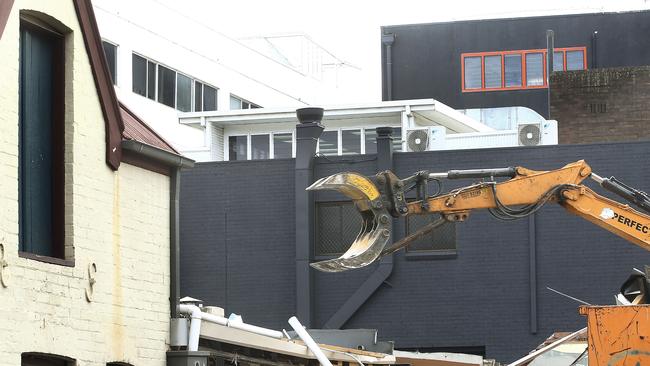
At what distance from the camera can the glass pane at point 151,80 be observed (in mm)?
50469

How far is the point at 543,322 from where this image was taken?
32.1 metres

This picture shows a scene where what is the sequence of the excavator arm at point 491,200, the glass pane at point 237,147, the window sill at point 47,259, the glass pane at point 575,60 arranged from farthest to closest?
the glass pane at point 575,60 → the glass pane at point 237,147 → the excavator arm at point 491,200 → the window sill at point 47,259

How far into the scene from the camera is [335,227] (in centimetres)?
3294

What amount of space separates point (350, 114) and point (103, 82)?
19997 mm

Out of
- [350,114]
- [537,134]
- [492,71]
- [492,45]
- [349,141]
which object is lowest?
[537,134]

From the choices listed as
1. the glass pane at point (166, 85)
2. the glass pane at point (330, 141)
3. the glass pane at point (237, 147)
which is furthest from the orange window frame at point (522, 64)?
the glass pane at point (237, 147)

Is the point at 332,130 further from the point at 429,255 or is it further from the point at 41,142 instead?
the point at 41,142

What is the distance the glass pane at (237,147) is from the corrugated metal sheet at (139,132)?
1824 centimetres

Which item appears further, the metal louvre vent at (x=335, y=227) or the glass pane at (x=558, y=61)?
the glass pane at (x=558, y=61)

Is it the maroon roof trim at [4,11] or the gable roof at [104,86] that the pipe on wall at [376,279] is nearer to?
the gable roof at [104,86]

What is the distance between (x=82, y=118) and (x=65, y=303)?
2249 millimetres

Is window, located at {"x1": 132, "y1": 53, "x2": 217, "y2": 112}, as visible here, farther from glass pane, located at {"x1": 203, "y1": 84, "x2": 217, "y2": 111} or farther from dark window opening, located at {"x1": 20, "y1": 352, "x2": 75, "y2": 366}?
dark window opening, located at {"x1": 20, "y1": 352, "x2": 75, "y2": 366}

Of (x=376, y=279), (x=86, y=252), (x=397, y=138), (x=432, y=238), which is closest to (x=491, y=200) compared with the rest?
(x=86, y=252)

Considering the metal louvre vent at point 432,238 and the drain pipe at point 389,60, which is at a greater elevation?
the drain pipe at point 389,60
